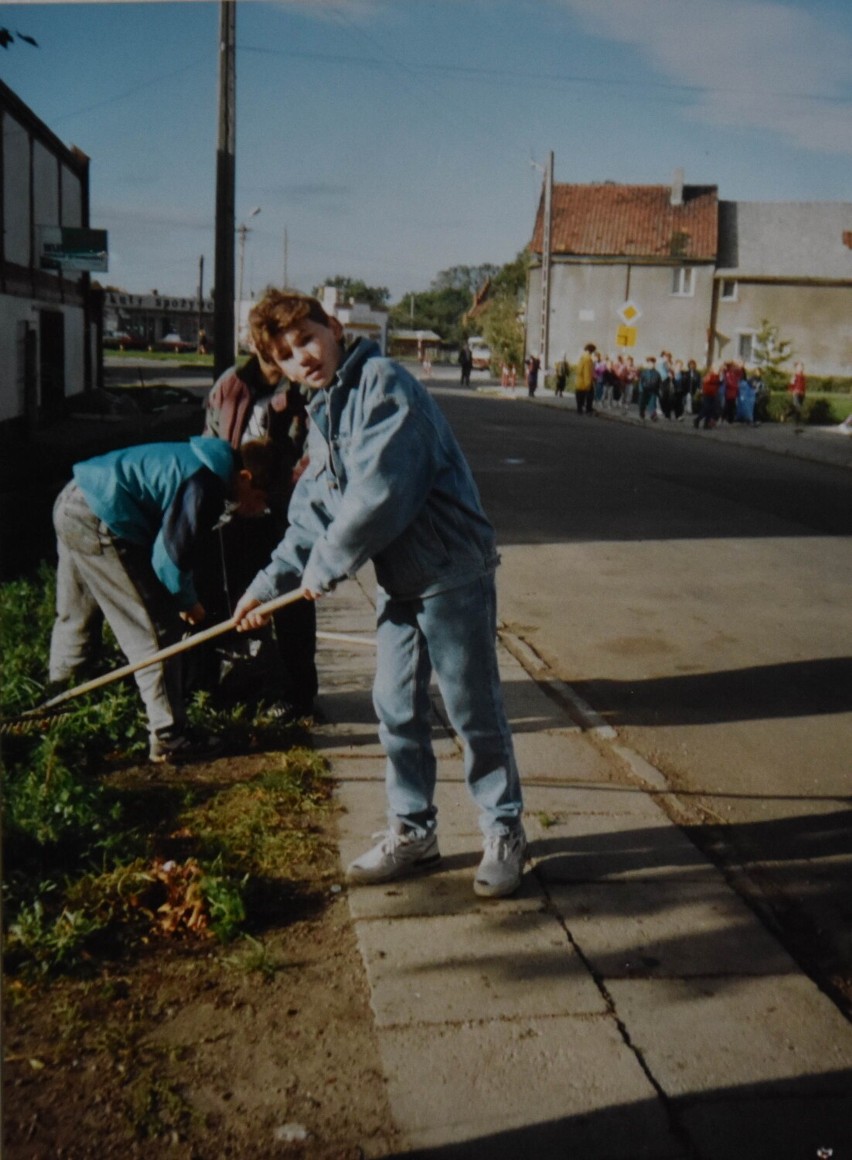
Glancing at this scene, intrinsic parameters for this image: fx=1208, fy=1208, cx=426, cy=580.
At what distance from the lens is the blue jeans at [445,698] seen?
3.60m

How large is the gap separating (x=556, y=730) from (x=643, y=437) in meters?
22.0

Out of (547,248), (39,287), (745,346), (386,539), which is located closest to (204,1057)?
(386,539)

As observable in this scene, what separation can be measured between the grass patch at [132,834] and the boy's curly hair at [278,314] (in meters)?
1.44

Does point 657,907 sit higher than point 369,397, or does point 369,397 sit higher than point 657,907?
point 369,397

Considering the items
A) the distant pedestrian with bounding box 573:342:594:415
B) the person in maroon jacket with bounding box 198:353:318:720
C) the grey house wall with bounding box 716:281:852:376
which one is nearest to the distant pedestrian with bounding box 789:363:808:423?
the distant pedestrian with bounding box 573:342:594:415

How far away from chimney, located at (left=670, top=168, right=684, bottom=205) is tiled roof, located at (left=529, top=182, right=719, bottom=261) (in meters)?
0.21

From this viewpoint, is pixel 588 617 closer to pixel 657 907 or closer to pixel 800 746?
pixel 800 746

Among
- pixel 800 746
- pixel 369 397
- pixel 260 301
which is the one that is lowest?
pixel 800 746

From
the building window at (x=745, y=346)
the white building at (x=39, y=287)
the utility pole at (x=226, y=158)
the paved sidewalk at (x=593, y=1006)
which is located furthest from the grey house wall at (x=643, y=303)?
the paved sidewalk at (x=593, y=1006)

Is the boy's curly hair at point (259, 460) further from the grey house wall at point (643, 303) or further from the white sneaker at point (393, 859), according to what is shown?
the grey house wall at point (643, 303)

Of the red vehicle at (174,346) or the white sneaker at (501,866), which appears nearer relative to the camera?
the white sneaker at (501,866)

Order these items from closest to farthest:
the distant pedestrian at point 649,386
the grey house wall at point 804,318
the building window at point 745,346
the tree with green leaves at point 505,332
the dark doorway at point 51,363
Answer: the dark doorway at point 51,363, the distant pedestrian at point 649,386, the grey house wall at point 804,318, the building window at point 745,346, the tree with green leaves at point 505,332

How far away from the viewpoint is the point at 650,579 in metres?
9.68

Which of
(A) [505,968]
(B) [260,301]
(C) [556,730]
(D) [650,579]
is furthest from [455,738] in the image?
(D) [650,579]
